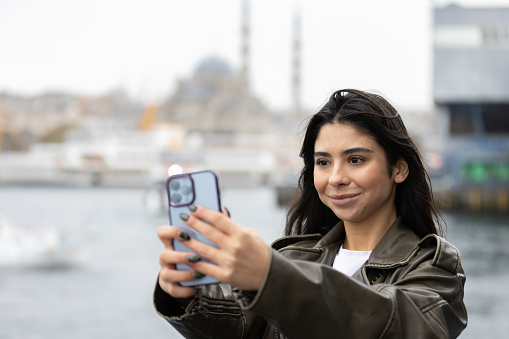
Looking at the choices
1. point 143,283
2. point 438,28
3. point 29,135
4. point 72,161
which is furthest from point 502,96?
point 29,135

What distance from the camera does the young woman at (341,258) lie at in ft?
2.11

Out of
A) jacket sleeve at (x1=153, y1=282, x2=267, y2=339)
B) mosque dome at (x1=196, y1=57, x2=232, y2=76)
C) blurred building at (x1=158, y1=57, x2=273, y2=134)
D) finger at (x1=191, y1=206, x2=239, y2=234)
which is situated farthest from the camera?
mosque dome at (x1=196, y1=57, x2=232, y2=76)

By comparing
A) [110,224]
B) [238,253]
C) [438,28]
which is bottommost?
[110,224]

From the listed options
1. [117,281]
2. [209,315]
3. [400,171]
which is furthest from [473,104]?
[209,315]

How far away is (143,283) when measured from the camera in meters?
17.0

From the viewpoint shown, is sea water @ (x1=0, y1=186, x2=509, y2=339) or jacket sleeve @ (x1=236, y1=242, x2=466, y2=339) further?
sea water @ (x1=0, y1=186, x2=509, y2=339)

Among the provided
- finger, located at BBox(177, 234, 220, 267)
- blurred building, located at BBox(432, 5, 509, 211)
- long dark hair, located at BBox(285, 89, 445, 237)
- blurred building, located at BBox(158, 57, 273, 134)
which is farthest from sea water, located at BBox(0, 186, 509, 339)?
blurred building, located at BBox(158, 57, 273, 134)

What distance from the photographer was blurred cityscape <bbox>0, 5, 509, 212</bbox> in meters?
18.8

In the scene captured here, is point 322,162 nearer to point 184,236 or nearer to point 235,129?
point 184,236

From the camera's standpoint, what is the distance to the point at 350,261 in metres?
0.94

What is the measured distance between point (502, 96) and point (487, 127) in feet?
10.1

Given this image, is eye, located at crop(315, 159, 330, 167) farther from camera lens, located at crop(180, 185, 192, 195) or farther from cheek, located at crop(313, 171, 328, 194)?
camera lens, located at crop(180, 185, 192, 195)

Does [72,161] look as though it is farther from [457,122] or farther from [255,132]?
[457,122]

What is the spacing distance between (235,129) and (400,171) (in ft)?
216
